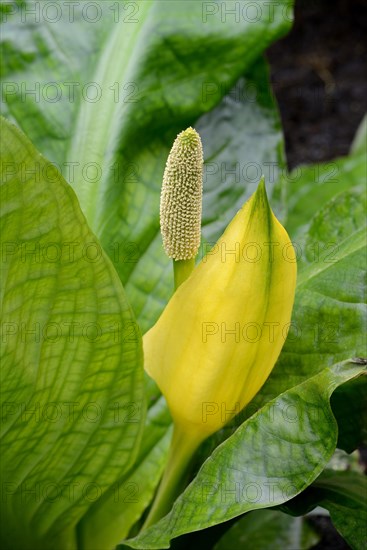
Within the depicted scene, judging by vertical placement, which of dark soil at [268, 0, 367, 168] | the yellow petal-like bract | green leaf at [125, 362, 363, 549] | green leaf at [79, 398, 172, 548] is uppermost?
dark soil at [268, 0, 367, 168]

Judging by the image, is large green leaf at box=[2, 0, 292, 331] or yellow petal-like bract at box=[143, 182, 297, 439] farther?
large green leaf at box=[2, 0, 292, 331]

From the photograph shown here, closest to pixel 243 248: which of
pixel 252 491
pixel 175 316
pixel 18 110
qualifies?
pixel 175 316

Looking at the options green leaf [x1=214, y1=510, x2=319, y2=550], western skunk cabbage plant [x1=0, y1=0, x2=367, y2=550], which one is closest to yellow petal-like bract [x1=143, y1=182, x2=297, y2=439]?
western skunk cabbage plant [x1=0, y1=0, x2=367, y2=550]

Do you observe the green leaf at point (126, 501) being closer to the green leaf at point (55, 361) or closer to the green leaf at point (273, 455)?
the green leaf at point (55, 361)

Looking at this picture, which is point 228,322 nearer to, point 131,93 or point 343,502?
point 343,502

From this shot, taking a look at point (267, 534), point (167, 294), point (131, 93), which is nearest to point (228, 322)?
point (167, 294)

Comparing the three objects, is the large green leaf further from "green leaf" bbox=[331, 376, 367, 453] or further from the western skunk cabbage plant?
"green leaf" bbox=[331, 376, 367, 453]
